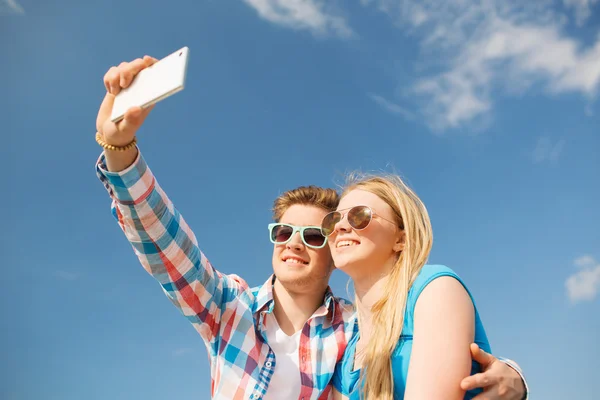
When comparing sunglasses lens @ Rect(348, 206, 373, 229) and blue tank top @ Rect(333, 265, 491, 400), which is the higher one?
sunglasses lens @ Rect(348, 206, 373, 229)

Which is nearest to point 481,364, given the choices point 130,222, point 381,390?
point 381,390

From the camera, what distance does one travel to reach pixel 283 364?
538 centimetres

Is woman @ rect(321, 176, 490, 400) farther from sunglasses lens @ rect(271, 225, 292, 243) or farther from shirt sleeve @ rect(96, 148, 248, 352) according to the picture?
shirt sleeve @ rect(96, 148, 248, 352)

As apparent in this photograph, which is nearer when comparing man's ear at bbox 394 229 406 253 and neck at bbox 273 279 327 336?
man's ear at bbox 394 229 406 253

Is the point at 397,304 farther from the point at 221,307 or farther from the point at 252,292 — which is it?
the point at 252,292

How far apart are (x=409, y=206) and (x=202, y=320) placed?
258cm

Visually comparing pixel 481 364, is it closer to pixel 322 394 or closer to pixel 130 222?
pixel 322 394

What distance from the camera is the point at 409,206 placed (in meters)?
5.02

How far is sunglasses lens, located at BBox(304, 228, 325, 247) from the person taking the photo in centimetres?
593

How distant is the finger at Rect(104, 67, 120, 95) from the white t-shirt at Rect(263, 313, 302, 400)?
324 cm

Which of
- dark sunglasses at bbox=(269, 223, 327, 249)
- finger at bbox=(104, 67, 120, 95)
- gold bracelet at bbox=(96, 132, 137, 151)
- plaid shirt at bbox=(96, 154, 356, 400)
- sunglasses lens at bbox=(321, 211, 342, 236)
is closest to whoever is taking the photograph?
finger at bbox=(104, 67, 120, 95)

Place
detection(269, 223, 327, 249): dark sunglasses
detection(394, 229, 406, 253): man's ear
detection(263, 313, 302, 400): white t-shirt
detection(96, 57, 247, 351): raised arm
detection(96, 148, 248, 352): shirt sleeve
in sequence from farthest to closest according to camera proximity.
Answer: detection(269, 223, 327, 249): dark sunglasses → detection(263, 313, 302, 400): white t-shirt → detection(394, 229, 406, 253): man's ear → detection(96, 148, 248, 352): shirt sleeve → detection(96, 57, 247, 351): raised arm

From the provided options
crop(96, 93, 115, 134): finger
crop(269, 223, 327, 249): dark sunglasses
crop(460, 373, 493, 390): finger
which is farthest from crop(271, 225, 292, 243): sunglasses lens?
crop(460, 373, 493, 390): finger

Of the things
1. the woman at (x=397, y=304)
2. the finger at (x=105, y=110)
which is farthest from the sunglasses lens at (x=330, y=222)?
the finger at (x=105, y=110)
